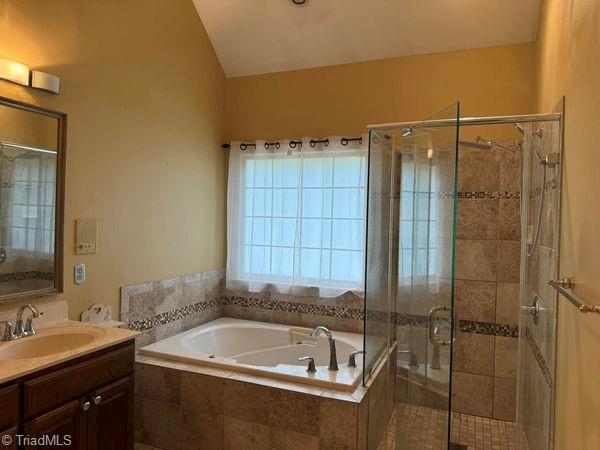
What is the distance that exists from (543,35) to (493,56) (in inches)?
21.8

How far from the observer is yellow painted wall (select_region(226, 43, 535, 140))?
3018 mm

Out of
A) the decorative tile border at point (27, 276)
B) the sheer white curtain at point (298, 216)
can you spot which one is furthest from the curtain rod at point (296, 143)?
the decorative tile border at point (27, 276)

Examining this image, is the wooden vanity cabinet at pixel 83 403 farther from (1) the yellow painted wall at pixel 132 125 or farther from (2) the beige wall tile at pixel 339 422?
(2) the beige wall tile at pixel 339 422

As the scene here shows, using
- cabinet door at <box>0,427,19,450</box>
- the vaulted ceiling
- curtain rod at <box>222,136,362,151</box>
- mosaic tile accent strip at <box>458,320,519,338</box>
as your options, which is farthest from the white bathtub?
the vaulted ceiling

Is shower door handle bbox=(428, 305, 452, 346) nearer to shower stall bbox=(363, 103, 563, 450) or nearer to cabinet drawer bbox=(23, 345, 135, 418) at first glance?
shower stall bbox=(363, 103, 563, 450)

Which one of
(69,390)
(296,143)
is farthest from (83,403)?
(296,143)

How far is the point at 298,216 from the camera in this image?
3.48m

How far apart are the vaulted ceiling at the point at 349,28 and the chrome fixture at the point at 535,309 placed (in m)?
1.90

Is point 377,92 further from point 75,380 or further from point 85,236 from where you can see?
point 75,380

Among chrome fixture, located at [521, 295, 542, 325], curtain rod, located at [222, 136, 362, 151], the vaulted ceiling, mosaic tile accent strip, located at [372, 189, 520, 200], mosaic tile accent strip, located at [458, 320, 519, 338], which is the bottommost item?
mosaic tile accent strip, located at [458, 320, 519, 338]

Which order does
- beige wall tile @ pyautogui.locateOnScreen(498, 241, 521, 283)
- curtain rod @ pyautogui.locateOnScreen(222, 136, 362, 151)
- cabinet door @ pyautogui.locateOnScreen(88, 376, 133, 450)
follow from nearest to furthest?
cabinet door @ pyautogui.locateOnScreen(88, 376, 133, 450) < beige wall tile @ pyautogui.locateOnScreen(498, 241, 521, 283) < curtain rod @ pyautogui.locateOnScreen(222, 136, 362, 151)

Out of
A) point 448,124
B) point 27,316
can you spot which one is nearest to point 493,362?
point 448,124

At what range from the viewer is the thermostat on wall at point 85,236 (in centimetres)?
240

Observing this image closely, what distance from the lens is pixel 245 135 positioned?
12.2 feet
